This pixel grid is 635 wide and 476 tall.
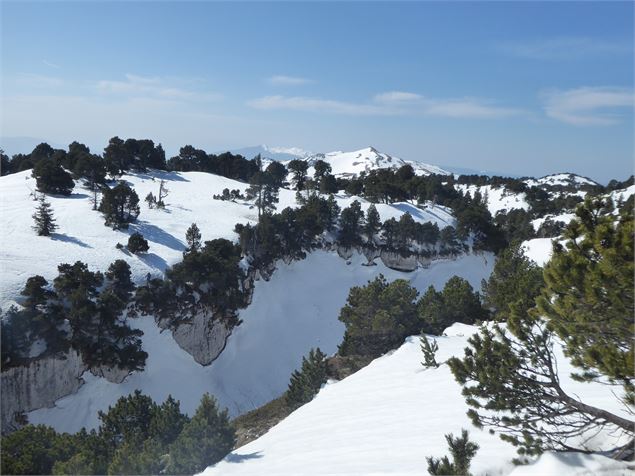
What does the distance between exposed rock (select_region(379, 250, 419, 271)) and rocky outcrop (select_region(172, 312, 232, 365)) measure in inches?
1032

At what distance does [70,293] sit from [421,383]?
81.7 ft

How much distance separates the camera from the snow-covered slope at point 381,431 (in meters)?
10.1

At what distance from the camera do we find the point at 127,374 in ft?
98.3

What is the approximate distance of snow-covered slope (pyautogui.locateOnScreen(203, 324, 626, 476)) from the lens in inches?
396

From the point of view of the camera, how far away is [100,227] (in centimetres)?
4056

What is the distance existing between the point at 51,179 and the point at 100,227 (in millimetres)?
14069

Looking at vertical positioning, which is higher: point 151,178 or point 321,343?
point 151,178

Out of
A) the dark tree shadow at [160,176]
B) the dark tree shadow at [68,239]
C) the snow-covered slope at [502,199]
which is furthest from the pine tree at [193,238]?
the snow-covered slope at [502,199]

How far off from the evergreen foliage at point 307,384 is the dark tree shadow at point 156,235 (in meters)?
21.4

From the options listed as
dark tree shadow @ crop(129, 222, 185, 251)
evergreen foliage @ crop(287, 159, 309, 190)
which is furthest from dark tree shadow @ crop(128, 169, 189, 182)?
dark tree shadow @ crop(129, 222, 185, 251)

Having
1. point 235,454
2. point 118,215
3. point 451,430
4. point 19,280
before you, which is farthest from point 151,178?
point 451,430

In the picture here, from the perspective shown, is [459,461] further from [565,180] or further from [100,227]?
[565,180]

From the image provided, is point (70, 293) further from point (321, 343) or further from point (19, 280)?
point (321, 343)

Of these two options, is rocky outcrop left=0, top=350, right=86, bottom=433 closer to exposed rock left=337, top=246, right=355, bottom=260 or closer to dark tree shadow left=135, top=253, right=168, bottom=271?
dark tree shadow left=135, top=253, right=168, bottom=271
